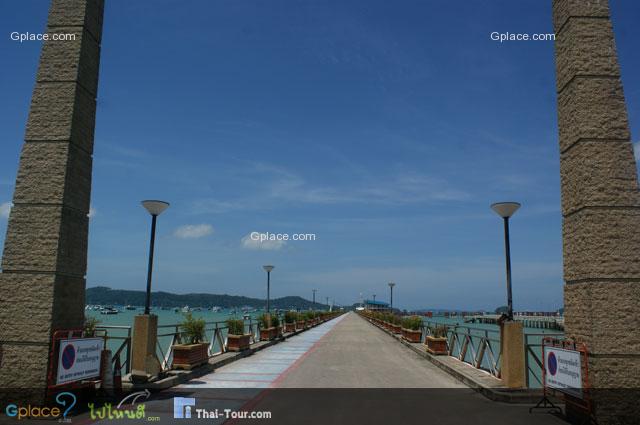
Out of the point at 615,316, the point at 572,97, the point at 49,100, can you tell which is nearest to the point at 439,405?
the point at 615,316

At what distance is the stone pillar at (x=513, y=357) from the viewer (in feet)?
38.2

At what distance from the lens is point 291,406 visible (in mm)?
10430

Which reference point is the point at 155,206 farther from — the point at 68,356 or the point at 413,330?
the point at 413,330

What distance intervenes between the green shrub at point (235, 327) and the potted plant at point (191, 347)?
4.68m

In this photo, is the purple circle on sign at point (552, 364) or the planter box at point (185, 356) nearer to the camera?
the purple circle on sign at point (552, 364)

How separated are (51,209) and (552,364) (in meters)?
11.0

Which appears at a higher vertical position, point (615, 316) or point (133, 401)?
point (615, 316)

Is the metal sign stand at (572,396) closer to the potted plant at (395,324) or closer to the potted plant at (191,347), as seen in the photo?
the potted plant at (191,347)

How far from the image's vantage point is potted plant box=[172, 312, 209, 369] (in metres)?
14.3

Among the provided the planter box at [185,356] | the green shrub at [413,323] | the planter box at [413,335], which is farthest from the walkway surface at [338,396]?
the green shrub at [413,323]

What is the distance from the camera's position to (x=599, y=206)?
31.9 feet

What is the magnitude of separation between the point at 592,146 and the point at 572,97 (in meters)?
1.25

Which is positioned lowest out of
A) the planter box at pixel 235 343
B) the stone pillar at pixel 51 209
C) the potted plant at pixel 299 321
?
the potted plant at pixel 299 321

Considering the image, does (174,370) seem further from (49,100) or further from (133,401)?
(49,100)
